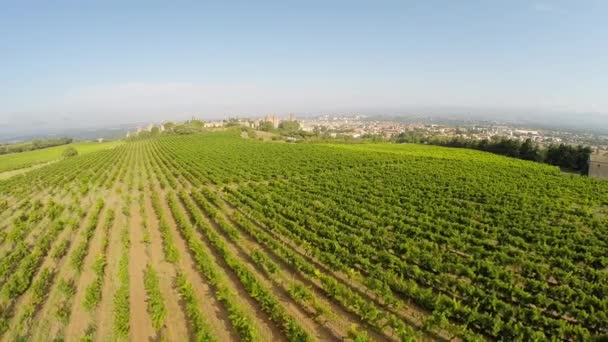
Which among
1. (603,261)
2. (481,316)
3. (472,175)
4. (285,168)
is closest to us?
(481,316)

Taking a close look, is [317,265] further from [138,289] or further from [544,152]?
[544,152]

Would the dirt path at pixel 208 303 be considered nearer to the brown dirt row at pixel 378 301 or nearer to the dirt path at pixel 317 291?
the dirt path at pixel 317 291

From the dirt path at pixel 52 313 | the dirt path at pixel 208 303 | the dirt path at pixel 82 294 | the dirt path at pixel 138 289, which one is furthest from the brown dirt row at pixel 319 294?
the dirt path at pixel 52 313

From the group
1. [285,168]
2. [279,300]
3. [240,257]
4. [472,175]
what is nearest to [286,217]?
[240,257]

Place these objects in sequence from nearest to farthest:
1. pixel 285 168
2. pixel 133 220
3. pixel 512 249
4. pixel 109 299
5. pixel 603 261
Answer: pixel 109 299 < pixel 603 261 < pixel 512 249 < pixel 133 220 < pixel 285 168

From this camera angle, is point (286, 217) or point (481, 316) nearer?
point (481, 316)

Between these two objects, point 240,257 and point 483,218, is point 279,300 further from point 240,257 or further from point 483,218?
point 483,218

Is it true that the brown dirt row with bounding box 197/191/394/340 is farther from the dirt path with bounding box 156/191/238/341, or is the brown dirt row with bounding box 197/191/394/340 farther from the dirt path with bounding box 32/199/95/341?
the dirt path with bounding box 32/199/95/341

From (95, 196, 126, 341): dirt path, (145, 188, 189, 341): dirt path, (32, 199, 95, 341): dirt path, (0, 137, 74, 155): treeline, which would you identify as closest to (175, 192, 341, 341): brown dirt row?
(145, 188, 189, 341): dirt path
